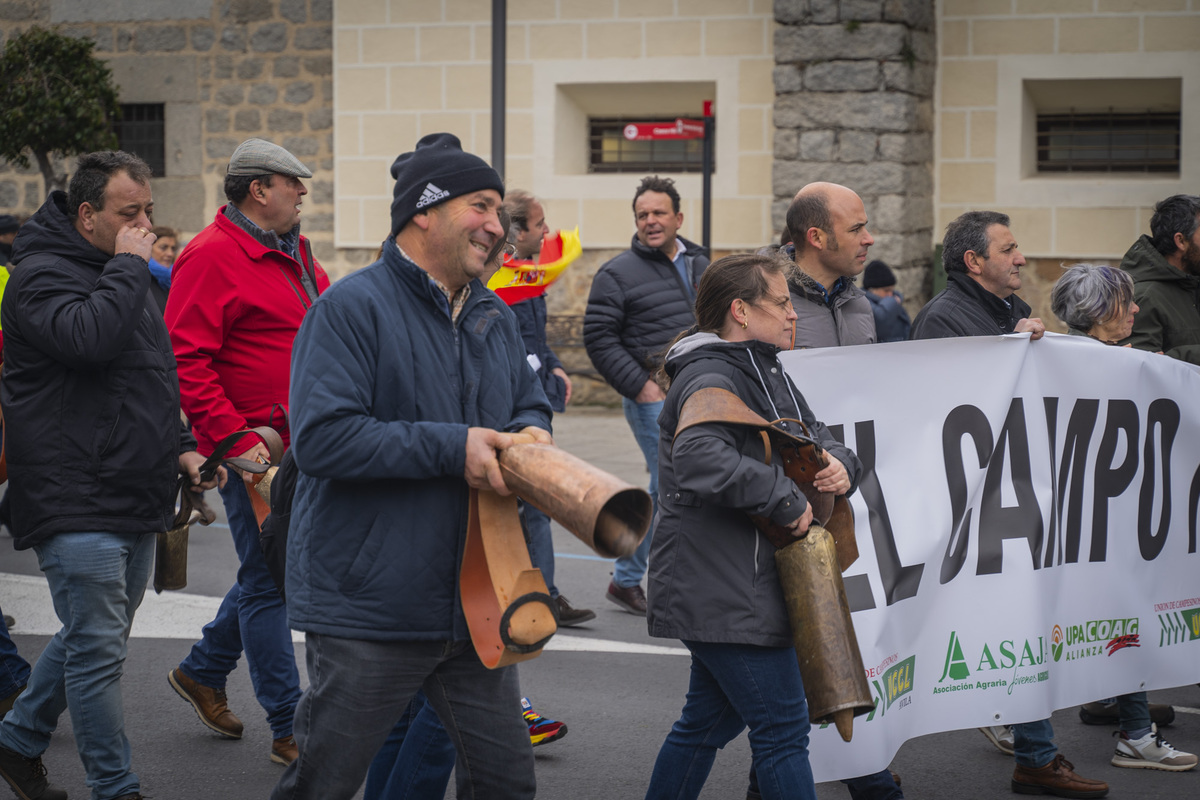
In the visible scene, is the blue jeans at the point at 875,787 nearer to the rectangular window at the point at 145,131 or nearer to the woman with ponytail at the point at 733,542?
the woman with ponytail at the point at 733,542

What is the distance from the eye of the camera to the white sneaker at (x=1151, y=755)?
4754 mm

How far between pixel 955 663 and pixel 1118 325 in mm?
1504

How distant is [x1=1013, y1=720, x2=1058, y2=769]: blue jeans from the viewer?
177 inches

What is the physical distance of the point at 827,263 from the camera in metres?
4.62

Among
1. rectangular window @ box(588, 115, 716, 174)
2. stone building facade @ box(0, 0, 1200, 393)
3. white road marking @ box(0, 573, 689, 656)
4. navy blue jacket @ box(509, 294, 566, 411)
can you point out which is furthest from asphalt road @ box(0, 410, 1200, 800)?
rectangular window @ box(588, 115, 716, 174)

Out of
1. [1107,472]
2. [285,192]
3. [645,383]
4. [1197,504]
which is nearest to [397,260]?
[285,192]

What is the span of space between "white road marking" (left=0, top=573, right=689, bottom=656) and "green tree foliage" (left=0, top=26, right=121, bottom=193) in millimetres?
7314

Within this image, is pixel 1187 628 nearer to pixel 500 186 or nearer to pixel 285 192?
pixel 500 186

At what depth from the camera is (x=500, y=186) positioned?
3113mm

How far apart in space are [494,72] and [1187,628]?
22.4 feet

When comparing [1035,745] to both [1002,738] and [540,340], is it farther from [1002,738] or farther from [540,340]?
[540,340]

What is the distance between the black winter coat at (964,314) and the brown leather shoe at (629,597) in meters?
2.52

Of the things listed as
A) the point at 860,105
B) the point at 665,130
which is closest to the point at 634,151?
the point at 665,130

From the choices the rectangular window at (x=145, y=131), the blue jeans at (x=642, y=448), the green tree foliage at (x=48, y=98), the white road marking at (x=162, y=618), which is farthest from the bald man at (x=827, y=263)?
the rectangular window at (x=145, y=131)
